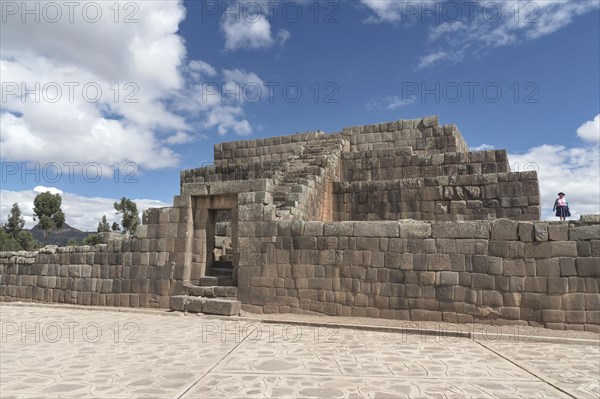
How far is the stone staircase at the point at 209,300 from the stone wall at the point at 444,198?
4633 millimetres

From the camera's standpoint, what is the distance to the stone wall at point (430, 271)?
27.1 ft

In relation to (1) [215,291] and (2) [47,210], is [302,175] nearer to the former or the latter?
(1) [215,291]

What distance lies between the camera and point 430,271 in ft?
29.8

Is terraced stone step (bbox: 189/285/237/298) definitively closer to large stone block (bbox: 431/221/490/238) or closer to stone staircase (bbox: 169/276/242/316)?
stone staircase (bbox: 169/276/242/316)

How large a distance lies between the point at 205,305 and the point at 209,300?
0.50 feet

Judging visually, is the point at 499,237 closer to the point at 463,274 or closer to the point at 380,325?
the point at 463,274

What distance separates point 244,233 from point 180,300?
7.64ft

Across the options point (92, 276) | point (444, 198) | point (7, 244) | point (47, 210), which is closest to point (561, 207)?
point (444, 198)

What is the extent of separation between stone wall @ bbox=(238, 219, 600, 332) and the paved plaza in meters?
0.91

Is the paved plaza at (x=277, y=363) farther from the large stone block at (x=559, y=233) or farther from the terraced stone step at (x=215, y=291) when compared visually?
the large stone block at (x=559, y=233)

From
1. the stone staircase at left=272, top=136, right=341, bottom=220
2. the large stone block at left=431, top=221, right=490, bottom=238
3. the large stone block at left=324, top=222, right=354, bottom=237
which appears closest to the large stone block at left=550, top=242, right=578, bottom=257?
the large stone block at left=431, top=221, right=490, bottom=238

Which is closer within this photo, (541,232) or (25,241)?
(541,232)

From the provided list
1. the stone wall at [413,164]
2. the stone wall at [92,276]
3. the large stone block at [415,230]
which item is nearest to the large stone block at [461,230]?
the large stone block at [415,230]

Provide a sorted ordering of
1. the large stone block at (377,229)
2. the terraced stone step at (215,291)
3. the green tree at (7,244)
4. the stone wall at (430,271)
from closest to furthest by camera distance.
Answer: the stone wall at (430,271) → the large stone block at (377,229) → the terraced stone step at (215,291) → the green tree at (7,244)
